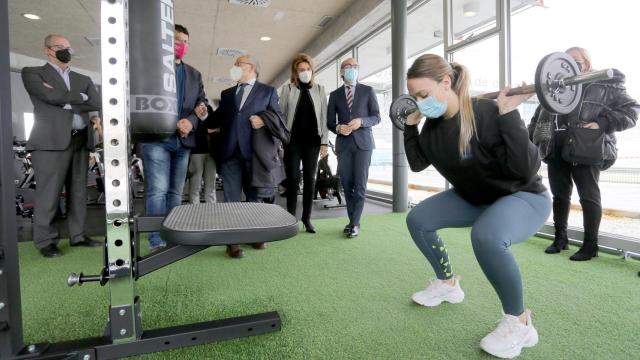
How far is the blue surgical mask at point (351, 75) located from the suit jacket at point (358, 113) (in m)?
0.07

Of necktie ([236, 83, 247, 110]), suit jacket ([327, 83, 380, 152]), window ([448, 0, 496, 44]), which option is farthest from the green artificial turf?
window ([448, 0, 496, 44])

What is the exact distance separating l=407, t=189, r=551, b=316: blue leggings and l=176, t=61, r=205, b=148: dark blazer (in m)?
1.60

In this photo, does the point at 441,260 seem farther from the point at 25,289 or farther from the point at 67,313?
the point at 25,289

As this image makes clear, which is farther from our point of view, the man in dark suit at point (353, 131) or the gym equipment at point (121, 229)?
the man in dark suit at point (353, 131)

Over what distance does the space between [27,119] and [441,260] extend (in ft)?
27.5

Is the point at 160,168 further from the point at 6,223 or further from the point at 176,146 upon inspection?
the point at 6,223

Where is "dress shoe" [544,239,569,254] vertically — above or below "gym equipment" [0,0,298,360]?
below

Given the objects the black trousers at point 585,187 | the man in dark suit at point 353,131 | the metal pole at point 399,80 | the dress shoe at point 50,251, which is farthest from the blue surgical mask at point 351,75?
the dress shoe at point 50,251

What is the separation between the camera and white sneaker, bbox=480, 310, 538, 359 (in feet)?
3.78

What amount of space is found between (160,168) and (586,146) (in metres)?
2.62

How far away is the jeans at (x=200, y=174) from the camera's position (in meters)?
2.96

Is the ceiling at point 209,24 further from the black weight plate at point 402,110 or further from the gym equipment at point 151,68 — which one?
the gym equipment at point 151,68

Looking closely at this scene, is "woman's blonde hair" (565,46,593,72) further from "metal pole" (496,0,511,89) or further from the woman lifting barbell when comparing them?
the woman lifting barbell

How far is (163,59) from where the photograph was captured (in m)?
0.79
